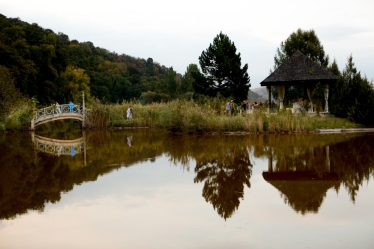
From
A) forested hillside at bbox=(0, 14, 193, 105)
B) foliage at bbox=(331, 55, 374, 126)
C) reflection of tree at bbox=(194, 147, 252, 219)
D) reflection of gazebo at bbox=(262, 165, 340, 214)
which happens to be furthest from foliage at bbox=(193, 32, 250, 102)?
reflection of gazebo at bbox=(262, 165, 340, 214)

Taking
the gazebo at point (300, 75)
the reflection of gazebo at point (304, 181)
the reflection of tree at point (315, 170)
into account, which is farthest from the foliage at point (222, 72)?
the reflection of gazebo at point (304, 181)

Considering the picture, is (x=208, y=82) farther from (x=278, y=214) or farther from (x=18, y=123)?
(x=278, y=214)

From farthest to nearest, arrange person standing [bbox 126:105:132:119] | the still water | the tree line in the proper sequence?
person standing [bbox 126:105:132:119], the tree line, the still water

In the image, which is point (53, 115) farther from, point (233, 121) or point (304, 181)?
point (304, 181)

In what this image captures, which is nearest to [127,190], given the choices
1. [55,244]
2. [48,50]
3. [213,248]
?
[55,244]

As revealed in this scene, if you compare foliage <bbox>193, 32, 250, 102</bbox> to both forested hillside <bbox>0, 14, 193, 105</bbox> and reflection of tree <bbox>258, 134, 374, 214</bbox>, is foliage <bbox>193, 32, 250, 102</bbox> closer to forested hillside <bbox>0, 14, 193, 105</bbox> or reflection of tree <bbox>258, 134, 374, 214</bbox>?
forested hillside <bbox>0, 14, 193, 105</bbox>

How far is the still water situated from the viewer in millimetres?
5602

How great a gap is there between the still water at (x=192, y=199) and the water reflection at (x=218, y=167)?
28 millimetres

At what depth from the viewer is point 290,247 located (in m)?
5.13

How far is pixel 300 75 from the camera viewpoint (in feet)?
82.5

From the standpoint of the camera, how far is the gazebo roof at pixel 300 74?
2467 centimetres

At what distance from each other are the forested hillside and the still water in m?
26.5

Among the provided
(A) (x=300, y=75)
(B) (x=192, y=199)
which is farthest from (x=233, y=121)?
(B) (x=192, y=199)

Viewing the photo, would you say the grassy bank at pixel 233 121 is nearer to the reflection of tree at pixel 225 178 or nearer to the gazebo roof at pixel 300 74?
the gazebo roof at pixel 300 74
